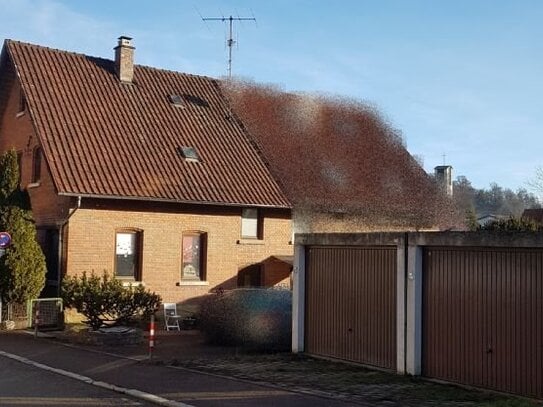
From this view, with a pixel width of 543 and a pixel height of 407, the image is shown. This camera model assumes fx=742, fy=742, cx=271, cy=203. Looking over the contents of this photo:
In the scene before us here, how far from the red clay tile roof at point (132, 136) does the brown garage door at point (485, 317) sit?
1265cm

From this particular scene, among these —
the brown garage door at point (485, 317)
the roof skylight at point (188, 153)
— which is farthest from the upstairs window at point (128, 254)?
the brown garage door at point (485, 317)

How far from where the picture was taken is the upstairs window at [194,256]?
82.8ft

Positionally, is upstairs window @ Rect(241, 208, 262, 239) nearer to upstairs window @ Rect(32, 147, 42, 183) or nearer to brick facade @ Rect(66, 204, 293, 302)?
brick facade @ Rect(66, 204, 293, 302)

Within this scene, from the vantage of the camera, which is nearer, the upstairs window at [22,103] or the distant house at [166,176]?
the distant house at [166,176]

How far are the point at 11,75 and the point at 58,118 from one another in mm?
4450

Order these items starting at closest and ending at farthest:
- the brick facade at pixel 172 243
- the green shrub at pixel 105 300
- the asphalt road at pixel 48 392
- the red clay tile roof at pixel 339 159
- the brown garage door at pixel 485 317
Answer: the asphalt road at pixel 48 392 → the brown garage door at pixel 485 317 → the green shrub at pixel 105 300 → the brick facade at pixel 172 243 → the red clay tile roof at pixel 339 159

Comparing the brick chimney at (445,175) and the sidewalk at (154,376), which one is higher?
the brick chimney at (445,175)

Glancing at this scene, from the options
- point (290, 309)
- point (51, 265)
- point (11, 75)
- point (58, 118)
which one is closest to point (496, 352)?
point (290, 309)

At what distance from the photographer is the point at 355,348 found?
14.5m

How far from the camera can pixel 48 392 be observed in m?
11.6

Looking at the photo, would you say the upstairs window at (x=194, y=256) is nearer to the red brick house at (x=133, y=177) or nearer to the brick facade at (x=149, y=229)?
the red brick house at (x=133, y=177)

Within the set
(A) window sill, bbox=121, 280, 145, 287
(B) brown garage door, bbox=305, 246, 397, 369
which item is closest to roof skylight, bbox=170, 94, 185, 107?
(A) window sill, bbox=121, 280, 145, 287

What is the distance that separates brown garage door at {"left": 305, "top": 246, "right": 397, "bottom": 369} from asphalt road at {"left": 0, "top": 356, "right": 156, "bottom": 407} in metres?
4.95

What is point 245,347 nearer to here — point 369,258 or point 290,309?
point 290,309
